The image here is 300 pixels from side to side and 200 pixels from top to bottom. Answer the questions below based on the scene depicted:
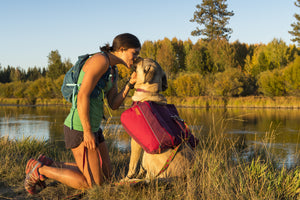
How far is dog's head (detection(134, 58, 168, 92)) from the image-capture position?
2.89 m

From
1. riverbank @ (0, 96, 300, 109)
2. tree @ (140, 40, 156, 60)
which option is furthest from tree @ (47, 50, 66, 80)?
riverbank @ (0, 96, 300, 109)

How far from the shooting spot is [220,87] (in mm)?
29234

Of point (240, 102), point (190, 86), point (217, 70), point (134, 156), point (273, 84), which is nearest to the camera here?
point (134, 156)

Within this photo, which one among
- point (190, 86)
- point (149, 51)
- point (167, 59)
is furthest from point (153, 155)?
point (149, 51)

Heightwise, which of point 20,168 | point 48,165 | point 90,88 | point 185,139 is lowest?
point 20,168

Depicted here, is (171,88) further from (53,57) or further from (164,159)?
(164,159)

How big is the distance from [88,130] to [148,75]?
0.79 m

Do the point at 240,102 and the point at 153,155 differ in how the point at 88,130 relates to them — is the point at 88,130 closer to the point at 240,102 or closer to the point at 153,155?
the point at 153,155

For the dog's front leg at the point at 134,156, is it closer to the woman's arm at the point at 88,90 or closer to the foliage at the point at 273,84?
the woman's arm at the point at 88,90

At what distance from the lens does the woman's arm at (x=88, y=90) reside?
2600mm

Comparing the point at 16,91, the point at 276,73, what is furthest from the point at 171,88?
the point at 16,91

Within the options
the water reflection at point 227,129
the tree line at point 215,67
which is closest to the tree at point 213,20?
the tree line at point 215,67

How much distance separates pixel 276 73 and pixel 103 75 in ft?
95.0

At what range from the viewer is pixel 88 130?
2633 mm
